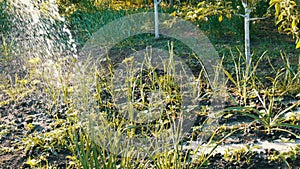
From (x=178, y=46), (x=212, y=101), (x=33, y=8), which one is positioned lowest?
(x=212, y=101)

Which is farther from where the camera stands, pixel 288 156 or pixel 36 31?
pixel 36 31

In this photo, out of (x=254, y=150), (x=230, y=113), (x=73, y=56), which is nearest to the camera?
(x=254, y=150)

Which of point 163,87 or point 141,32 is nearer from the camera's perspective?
point 163,87

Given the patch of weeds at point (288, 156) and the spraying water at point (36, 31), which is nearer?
the patch of weeds at point (288, 156)

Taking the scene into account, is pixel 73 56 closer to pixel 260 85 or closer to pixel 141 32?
pixel 141 32

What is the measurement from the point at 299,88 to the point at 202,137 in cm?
102

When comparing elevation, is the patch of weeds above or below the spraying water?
below

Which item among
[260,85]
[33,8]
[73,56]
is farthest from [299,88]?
[33,8]

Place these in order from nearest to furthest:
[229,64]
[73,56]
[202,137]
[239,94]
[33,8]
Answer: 1. [202,137]
2. [239,94]
3. [229,64]
4. [73,56]
5. [33,8]

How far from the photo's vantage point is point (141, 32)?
5.57m

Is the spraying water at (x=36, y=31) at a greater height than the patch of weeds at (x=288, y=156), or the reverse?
→ the spraying water at (x=36, y=31)

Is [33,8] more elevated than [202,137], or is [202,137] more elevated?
[33,8]

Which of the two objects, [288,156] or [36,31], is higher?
[36,31]

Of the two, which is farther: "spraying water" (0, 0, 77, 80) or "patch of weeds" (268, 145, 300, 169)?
"spraying water" (0, 0, 77, 80)
